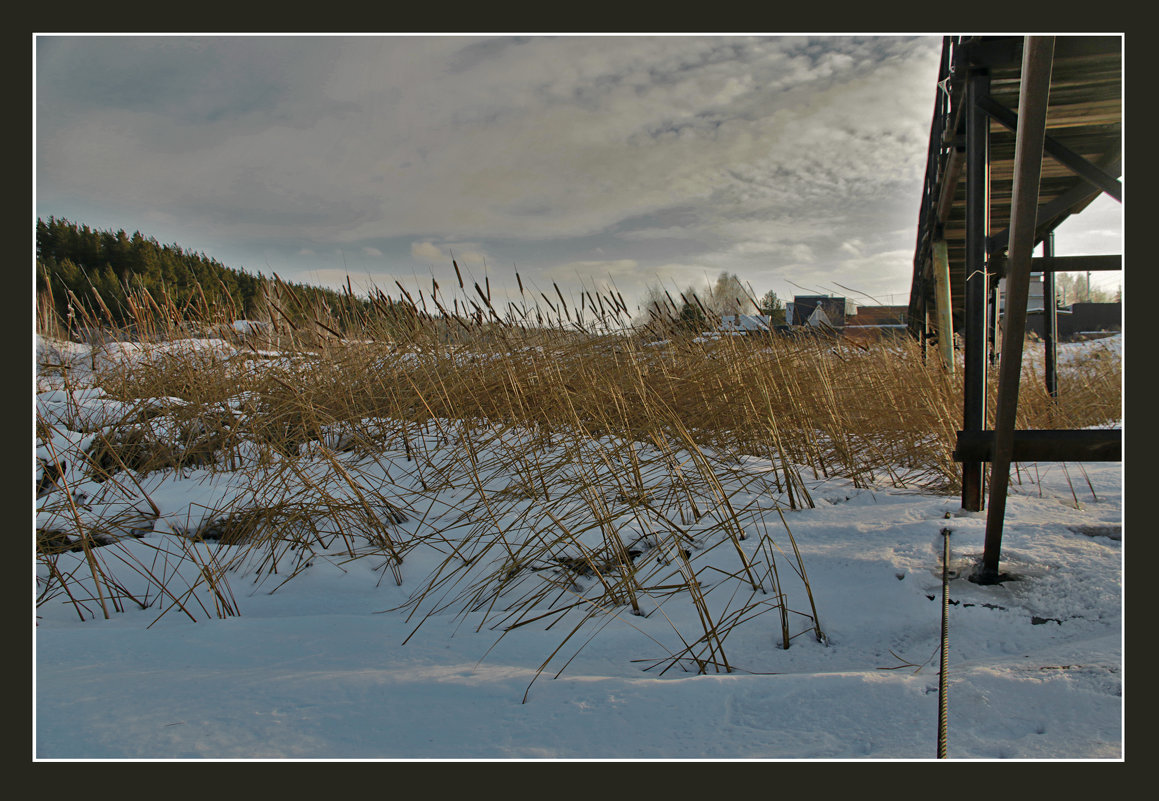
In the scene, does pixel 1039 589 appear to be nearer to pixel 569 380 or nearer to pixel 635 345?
pixel 569 380

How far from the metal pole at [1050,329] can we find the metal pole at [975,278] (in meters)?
2.30

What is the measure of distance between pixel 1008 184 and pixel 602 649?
5755 mm

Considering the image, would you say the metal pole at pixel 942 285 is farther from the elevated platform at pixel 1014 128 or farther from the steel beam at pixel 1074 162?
the steel beam at pixel 1074 162

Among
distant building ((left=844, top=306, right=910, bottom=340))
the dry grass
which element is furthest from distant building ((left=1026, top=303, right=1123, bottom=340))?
the dry grass

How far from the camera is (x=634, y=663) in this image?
1383 millimetres

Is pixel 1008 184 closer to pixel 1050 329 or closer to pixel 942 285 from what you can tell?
pixel 942 285

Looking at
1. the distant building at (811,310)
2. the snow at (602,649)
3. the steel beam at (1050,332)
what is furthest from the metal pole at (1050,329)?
the snow at (602,649)

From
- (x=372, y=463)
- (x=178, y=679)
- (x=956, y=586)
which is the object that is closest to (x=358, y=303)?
(x=372, y=463)

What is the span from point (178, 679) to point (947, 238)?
7862mm

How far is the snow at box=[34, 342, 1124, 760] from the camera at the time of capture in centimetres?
100

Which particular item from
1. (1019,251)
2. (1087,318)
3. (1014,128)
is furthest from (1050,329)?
(1087,318)

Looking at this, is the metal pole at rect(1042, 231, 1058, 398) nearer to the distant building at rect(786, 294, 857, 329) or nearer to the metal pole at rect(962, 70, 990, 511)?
the distant building at rect(786, 294, 857, 329)

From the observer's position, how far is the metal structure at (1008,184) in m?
1.47

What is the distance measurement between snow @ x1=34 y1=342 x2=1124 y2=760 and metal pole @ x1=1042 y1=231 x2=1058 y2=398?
2.92 m
